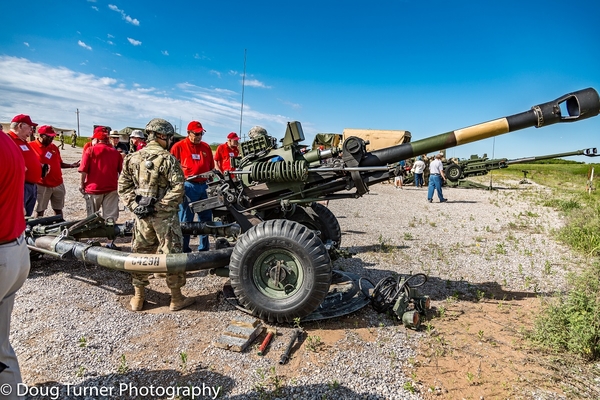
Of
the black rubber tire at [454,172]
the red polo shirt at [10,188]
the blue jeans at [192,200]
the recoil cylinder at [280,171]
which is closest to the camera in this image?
the red polo shirt at [10,188]

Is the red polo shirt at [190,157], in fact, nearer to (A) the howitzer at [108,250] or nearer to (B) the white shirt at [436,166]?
(A) the howitzer at [108,250]

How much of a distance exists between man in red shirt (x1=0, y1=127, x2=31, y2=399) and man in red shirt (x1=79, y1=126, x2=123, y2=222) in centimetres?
473

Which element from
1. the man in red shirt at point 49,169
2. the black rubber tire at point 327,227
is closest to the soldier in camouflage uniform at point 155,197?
the black rubber tire at point 327,227

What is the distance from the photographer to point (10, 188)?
2.25 meters

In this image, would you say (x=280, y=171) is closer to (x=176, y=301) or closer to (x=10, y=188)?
(x=176, y=301)

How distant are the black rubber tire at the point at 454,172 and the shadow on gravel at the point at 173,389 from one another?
2037 centimetres

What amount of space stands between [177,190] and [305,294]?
1.85 m

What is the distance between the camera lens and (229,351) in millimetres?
3551

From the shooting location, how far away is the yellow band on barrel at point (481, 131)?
4.20 meters

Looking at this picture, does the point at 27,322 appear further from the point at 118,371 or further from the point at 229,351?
the point at 229,351

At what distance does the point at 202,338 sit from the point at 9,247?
2.03 metres

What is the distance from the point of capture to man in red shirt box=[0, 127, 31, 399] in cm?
221

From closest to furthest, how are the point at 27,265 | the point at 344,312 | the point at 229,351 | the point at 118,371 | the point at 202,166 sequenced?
the point at 27,265 < the point at 118,371 < the point at 229,351 < the point at 344,312 < the point at 202,166

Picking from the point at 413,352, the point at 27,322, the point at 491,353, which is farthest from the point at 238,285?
the point at 491,353
